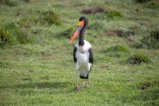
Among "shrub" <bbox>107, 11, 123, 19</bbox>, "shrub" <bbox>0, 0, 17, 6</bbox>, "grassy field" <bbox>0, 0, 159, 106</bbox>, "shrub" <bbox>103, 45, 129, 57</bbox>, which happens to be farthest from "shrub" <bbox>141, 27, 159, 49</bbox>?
"shrub" <bbox>0, 0, 17, 6</bbox>

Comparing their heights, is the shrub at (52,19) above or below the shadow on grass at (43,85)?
below

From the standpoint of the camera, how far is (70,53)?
13.0 meters

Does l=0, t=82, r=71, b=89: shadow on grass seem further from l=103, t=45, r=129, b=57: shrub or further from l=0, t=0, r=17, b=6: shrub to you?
l=0, t=0, r=17, b=6: shrub

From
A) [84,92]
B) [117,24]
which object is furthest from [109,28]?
[84,92]

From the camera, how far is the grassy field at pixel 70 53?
883 centimetres

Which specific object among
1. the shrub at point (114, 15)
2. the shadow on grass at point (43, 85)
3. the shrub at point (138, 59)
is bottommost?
the shrub at point (114, 15)

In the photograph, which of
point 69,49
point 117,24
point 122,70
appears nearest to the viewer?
point 122,70

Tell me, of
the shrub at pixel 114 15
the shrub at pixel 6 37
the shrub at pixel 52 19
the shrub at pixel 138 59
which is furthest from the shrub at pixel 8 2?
the shrub at pixel 138 59

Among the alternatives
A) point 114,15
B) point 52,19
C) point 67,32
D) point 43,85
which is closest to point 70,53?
point 67,32

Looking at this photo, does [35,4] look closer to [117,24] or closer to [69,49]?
[117,24]

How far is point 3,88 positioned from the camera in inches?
368

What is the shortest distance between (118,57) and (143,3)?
8124 millimetres

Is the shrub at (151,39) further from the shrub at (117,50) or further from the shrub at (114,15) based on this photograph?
the shrub at (114,15)

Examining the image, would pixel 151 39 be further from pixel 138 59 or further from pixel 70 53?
pixel 70 53
